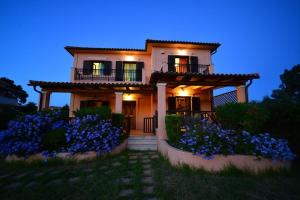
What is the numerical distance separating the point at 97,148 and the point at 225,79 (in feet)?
21.9

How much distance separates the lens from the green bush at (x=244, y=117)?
4.48 m

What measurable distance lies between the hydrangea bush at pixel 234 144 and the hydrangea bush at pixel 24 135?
499cm

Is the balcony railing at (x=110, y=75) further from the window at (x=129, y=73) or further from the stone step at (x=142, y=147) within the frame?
the stone step at (x=142, y=147)

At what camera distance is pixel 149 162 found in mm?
4875

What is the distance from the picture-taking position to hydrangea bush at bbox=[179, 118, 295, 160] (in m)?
3.77

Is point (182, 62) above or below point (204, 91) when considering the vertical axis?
above

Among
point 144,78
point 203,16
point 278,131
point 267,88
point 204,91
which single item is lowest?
point 278,131

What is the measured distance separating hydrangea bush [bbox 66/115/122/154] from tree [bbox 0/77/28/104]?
23.9 meters

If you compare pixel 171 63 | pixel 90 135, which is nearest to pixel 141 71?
pixel 171 63

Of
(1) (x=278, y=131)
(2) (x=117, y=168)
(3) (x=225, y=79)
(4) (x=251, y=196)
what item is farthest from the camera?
(3) (x=225, y=79)

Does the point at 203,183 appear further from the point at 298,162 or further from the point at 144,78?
the point at 144,78

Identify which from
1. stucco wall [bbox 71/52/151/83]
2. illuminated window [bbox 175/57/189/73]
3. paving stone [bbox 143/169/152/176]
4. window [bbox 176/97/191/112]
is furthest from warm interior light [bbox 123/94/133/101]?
paving stone [bbox 143/169/152/176]

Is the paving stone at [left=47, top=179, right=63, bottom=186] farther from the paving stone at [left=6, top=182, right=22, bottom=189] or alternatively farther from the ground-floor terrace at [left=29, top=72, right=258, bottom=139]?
the ground-floor terrace at [left=29, top=72, right=258, bottom=139]

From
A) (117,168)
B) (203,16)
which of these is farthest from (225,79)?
(203,16)
